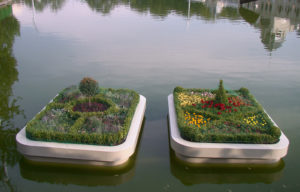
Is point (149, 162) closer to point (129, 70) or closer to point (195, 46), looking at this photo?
point (129, 70)

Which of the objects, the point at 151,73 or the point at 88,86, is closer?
the point at 88,86

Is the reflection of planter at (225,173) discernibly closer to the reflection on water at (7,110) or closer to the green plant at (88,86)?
the green plant at (88,86)

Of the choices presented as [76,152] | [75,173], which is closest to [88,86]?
[76,152]

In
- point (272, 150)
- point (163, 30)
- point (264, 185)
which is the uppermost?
point (163, 30)

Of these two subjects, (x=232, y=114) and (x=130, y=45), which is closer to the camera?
(x=232, y=114)

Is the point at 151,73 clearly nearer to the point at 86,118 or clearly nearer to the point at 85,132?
the point at 86,118

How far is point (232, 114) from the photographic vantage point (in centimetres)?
891

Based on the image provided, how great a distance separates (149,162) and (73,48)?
13310mm

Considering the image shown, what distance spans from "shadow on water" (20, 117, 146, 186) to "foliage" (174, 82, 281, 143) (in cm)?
193

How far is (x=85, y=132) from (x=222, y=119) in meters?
3.96

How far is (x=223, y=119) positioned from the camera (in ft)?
28.2

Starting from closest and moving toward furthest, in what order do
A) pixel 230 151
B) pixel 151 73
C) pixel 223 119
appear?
pixel 230 151 < pixel 223 119 < pixel 151 73

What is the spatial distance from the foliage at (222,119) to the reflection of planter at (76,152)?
5.70 feet

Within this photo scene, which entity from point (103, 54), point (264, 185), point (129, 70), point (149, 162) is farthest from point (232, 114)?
point (103, 54)
